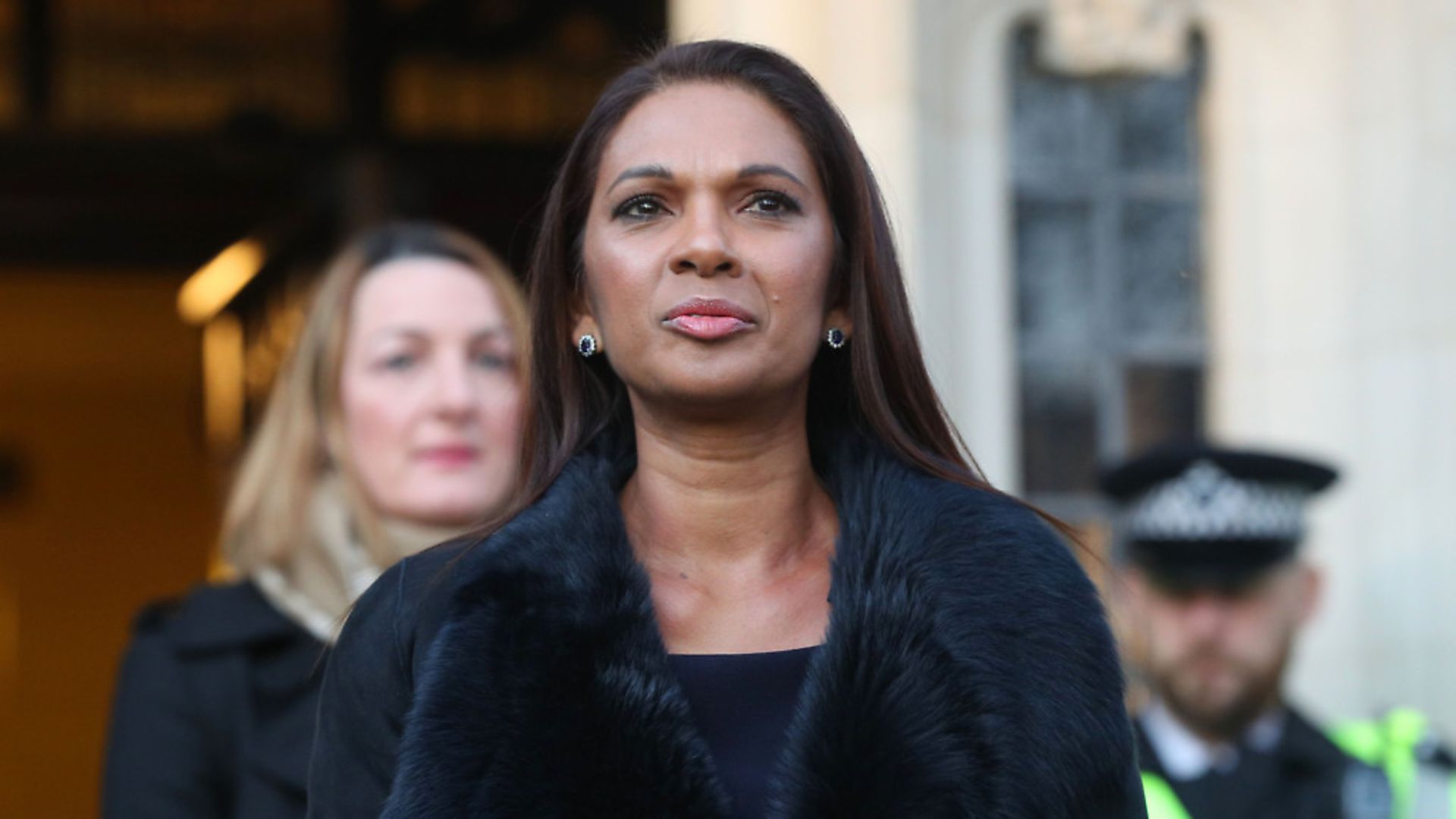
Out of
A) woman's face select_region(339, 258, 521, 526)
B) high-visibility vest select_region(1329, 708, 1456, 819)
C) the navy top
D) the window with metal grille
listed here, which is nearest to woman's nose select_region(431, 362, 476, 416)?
woman's face select_region(339, 258, 521, 526)

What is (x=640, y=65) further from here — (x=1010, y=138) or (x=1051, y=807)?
(x=1010, y=138)

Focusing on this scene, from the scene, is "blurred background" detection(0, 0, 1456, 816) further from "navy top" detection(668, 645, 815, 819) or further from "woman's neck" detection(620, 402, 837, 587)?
"navy top" detection(668, 645, 815, 819)

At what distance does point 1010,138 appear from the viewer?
5.63 meters

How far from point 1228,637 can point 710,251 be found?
2.29 m

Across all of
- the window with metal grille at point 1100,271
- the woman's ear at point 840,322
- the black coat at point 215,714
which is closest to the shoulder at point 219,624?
the black coat at point 215,714

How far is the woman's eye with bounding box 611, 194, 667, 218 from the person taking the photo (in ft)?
7.52

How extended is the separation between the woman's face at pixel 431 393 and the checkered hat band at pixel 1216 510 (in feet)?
4.70

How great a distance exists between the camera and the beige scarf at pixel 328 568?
346 centimetres

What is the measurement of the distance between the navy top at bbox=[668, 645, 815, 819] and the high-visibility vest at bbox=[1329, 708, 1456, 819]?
6.40ft

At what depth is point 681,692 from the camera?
2.12 meters

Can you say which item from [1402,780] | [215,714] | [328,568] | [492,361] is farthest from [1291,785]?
[215,714]

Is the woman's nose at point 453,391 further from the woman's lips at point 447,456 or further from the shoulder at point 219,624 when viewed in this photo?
the shoulder at point 219,624

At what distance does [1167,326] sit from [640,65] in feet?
11.7

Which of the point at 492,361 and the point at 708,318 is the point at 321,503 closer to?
the point at 492,361
